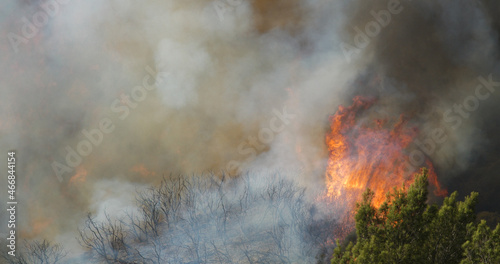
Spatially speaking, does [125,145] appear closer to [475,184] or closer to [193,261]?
[193,261]

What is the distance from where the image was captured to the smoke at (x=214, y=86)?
38656 mm

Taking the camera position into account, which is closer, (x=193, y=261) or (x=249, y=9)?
(x=193, y=261)

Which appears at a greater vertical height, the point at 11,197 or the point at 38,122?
the point at 38,122

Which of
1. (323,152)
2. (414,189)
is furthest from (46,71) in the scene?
(414,189)

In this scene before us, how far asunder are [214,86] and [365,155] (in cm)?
1655

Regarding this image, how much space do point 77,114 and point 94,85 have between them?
334 cm

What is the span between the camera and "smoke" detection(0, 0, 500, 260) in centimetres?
3866

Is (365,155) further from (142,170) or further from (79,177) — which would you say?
(79,177)

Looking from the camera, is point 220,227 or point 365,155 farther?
point 365,155

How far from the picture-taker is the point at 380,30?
132ft

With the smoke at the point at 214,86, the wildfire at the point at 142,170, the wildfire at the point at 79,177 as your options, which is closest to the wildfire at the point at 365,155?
the smoke at the point at 214,86

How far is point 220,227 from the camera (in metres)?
33.1

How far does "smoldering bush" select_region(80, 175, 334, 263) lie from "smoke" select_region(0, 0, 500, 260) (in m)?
3.27

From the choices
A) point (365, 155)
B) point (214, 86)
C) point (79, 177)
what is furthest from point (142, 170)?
point (365, 155)
